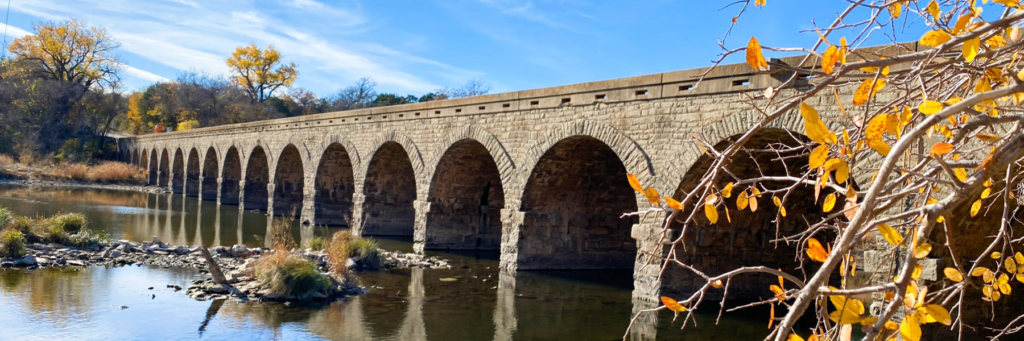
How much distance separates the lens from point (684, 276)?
11.3 m

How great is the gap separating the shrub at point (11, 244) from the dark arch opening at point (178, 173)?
26.9 meters

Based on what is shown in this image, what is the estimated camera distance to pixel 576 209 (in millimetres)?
14578

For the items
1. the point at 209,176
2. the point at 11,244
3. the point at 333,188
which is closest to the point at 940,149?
the point at 11,244

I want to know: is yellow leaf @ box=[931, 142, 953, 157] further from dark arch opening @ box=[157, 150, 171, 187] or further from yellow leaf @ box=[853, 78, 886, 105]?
dark arch opening @ box=[157, 150, 171, 187]

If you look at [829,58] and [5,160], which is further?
[5,160]

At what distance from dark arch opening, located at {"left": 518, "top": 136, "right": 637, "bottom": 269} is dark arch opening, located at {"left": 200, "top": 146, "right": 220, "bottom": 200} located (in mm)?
24155

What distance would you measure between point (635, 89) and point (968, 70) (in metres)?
8.66

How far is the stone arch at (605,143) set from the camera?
11047mm

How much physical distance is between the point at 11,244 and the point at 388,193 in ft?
30.5

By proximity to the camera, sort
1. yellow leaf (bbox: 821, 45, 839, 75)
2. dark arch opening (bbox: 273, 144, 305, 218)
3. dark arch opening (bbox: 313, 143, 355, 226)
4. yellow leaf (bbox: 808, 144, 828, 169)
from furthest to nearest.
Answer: dark arch opening (bbox: 273, 144, 305, 218) → dark arch opening (bbox: 313, 143, 355, 226) → yellow leaf (bbox: 821, 45, 839, 75) → yellow leaf (bbox: 808, 144, 828, 169)

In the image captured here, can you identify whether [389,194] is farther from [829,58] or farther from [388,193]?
[829,58]

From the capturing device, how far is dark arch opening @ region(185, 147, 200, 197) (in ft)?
121

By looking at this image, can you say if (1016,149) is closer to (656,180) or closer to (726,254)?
(656,180)

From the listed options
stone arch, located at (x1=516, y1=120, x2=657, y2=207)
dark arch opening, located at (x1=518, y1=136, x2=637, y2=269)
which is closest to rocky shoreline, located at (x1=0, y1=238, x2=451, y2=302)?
dark arch opening, located at (x1=518, y1=136, x2=637, y2=269)
